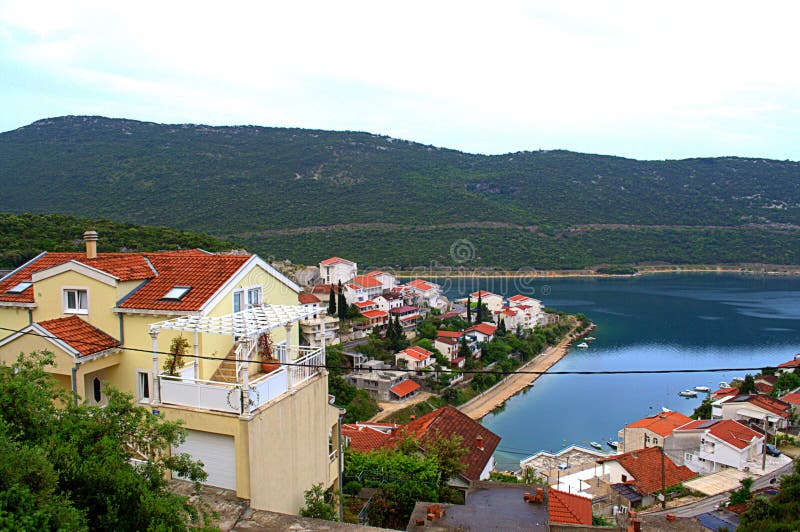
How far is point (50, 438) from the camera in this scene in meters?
2.98

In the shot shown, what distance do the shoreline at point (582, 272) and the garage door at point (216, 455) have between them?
52.5 m

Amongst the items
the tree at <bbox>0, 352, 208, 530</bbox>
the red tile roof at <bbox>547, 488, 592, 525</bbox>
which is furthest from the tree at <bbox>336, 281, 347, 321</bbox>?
the tree at <bbox>0, 352, 208, 530</bbox>

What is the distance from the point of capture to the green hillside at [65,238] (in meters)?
19.2

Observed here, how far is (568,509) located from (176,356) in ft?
18.2

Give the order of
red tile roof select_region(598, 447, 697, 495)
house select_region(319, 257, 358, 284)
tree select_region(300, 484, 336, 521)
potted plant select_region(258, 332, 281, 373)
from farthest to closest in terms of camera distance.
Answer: house select_region(319, 257, 358, 284), red tile roof select_region(598, 447, 697, 495), potted plant select_region(258, 332, 281, 373), tree select_region(300, 484, 336, 521)

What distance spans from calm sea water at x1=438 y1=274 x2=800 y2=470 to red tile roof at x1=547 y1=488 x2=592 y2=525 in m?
10.3

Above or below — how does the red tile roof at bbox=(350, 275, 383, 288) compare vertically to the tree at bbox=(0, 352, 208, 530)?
below

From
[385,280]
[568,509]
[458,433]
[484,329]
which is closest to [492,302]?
[484,329]

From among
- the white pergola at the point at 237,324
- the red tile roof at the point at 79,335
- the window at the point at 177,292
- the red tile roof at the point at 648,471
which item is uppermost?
the window at the point at 177,292

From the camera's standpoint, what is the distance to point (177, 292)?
5645 mm

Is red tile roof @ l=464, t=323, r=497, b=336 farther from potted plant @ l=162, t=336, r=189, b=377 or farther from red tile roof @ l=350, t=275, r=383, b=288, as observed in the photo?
potted plant @ l=162, t=336, r=189, b=377

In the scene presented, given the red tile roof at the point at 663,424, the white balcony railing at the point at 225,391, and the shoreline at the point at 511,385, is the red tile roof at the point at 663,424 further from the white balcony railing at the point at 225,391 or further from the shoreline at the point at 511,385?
the white balcony railing at the point at 225,391

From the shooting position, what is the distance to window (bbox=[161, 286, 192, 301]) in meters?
5.57

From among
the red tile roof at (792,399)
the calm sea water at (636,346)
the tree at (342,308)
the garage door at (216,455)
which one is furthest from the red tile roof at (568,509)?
the tree at (342,308)
